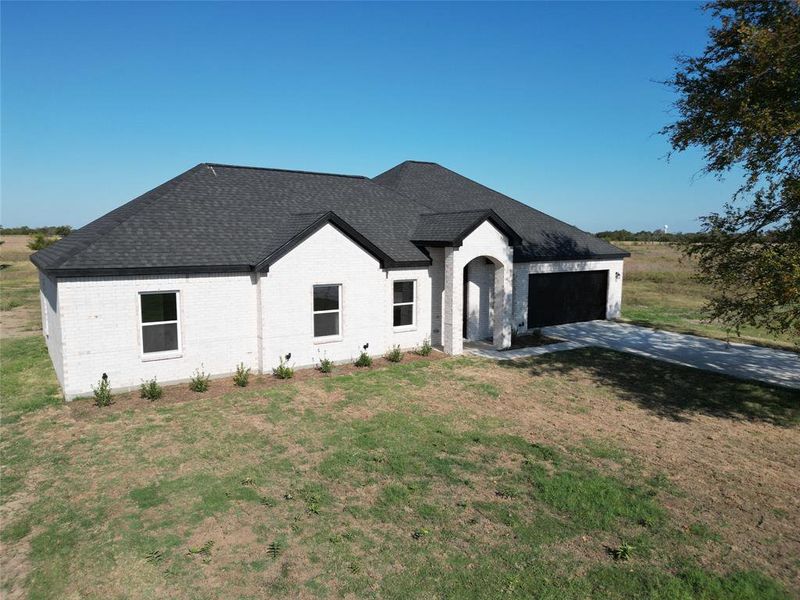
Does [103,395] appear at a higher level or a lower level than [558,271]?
lower

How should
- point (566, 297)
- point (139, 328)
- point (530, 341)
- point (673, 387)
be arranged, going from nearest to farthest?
point (139, 328), point (673, 387), point (530, 341), point (566, 297)

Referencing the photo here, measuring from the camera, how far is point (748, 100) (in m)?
11.6

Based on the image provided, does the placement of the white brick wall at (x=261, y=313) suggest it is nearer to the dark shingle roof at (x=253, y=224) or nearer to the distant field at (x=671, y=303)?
the dark shingle roof at (x=253, y=224)

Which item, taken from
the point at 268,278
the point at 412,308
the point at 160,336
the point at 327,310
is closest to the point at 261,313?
the point at 268,278

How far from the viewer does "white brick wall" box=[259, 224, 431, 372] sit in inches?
600

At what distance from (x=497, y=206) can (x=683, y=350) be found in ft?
33.9

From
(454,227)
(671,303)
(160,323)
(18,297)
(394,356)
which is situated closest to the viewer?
(160,323)

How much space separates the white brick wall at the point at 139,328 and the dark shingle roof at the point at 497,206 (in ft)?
35.6

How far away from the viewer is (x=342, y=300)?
648 inches

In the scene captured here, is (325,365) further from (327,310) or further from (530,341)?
(530,341)

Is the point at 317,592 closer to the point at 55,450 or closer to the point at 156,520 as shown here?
the point at 156,520

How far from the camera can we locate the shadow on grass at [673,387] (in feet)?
41.7

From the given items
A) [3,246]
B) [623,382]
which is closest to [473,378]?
[623,382]

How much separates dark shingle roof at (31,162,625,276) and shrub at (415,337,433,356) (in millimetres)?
2772
